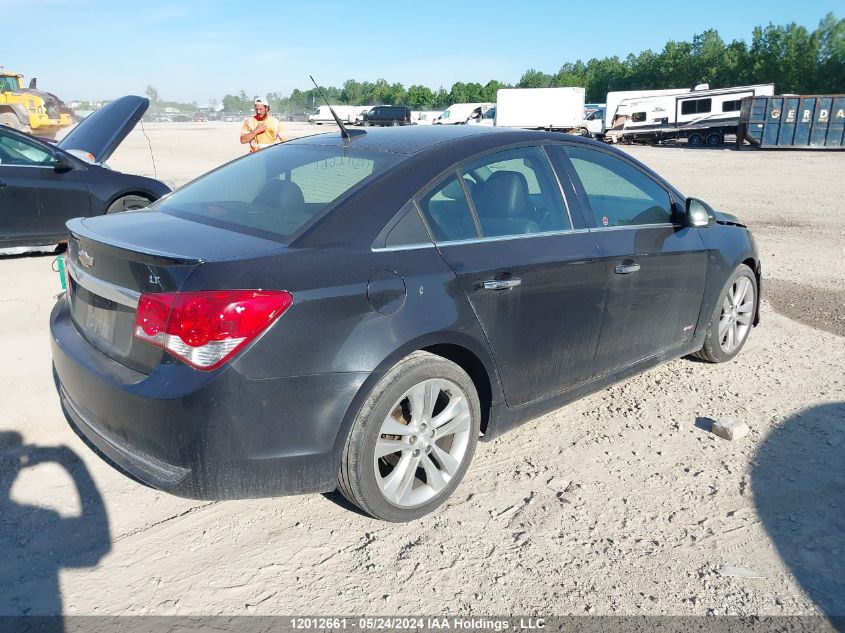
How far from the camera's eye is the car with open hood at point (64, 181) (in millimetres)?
7332

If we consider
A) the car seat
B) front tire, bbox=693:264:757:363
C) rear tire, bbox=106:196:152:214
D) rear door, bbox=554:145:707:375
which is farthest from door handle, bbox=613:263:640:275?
rear tire, bbox=106:196:152:214

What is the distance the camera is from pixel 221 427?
2434 millimetres

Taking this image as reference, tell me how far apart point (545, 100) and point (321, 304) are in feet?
133

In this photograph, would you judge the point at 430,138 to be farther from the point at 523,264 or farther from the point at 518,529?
the point at 518,529

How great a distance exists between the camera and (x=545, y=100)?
4034 centimetres

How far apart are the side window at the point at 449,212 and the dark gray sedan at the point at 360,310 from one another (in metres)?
0.01

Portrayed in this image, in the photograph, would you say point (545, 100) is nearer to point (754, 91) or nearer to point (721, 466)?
point (754, 91)

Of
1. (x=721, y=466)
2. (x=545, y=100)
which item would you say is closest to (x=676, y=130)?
(x=545, y=100)

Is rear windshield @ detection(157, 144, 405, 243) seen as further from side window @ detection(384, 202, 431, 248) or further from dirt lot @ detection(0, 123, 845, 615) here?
dirt lot @ detection(0, 123, 845, 615)

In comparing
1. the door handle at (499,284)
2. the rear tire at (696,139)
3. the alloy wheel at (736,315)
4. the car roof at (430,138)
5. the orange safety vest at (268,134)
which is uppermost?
the car roof at (430,138)

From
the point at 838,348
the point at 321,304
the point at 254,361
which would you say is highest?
the point at 321,304

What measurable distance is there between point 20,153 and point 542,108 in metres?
36.5

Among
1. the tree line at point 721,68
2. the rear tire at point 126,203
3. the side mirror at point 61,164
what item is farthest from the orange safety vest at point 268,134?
the tree line at point 721,68

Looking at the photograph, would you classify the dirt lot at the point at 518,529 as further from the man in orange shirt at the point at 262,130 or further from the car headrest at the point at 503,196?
the man in orange shirt at the point at 262,130
